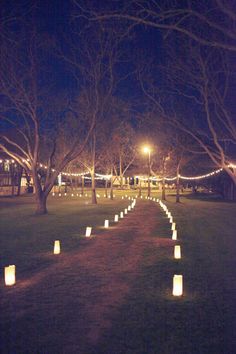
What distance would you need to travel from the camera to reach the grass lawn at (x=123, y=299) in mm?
5977

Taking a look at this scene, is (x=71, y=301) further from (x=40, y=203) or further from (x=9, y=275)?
(x=40, y=203)

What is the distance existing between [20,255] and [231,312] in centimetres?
773

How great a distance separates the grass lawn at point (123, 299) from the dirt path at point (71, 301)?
15mm

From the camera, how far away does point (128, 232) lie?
18.9 metres

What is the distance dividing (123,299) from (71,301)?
3.37ft

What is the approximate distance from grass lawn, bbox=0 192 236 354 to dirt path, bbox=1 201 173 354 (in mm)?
15

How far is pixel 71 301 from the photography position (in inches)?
316

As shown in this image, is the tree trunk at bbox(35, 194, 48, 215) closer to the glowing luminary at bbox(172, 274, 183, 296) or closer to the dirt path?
the dirt path

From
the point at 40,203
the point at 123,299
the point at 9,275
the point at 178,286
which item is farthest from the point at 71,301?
the point at 40,203

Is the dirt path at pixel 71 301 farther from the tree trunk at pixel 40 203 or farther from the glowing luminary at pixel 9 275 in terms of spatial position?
the tree trunk at pixel 40 203

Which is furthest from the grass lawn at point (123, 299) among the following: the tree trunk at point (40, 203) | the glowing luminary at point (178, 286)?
the tree trunk at point (40, 203)

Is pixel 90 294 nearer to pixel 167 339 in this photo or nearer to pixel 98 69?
pixel 167 339

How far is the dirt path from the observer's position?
6.04 m

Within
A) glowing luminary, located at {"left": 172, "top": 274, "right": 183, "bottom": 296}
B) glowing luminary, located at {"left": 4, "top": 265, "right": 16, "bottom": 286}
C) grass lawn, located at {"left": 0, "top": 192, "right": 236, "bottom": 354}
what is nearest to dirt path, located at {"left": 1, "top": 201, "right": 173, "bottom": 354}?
grass lawn, located at {"left": 0, "top": 192, "right": 236, "bottom": 354}
